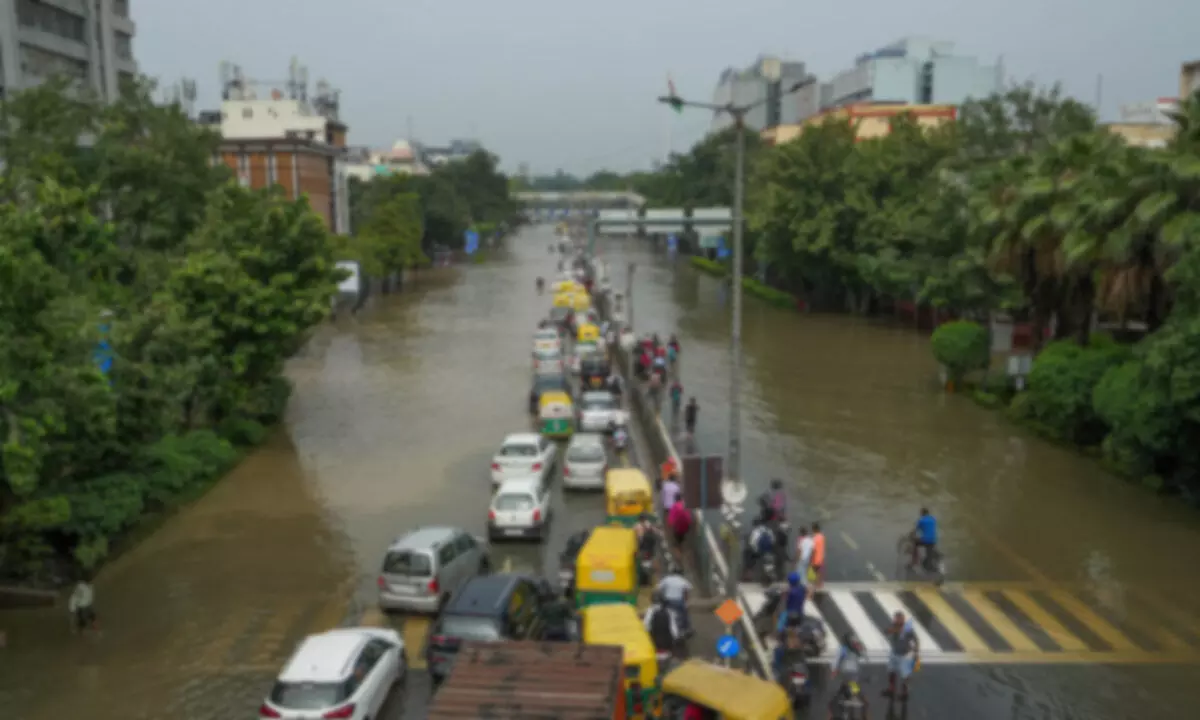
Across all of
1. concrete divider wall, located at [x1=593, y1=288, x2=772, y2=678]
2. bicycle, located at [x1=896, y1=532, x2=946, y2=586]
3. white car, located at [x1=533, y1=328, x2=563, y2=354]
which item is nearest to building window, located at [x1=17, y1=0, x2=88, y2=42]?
white car, located at [x1=533, y1=328, x2=563, y2=354]

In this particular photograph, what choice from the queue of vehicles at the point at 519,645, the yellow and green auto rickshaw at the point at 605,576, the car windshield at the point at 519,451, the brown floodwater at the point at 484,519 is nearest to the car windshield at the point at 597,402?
the brown floodwater at the point at 484,519

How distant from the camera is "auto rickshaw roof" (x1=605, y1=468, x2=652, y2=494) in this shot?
2219cm

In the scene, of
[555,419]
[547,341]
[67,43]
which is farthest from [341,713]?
[67,43]

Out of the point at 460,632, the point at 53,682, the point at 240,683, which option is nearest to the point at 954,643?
the point at 460,632

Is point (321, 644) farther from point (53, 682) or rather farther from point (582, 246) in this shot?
point (582, 246)

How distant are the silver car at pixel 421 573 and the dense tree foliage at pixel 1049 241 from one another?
1558 centimetres

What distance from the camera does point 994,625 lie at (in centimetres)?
1730

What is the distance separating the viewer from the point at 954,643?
16484 millimetres

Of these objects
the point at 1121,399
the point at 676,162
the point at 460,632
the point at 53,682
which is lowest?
the point at 53,682

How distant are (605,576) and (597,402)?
15.7 metres

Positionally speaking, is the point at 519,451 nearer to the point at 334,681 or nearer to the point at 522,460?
the point at 522,460

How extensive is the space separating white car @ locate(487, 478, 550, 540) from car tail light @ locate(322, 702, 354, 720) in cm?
886

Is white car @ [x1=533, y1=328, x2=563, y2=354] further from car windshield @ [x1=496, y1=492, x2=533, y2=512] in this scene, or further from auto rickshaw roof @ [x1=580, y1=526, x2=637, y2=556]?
auto rickshaw roof @ [x1=580, y1=526, x2=637, y2=556]

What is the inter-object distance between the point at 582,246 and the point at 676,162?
1663cm
